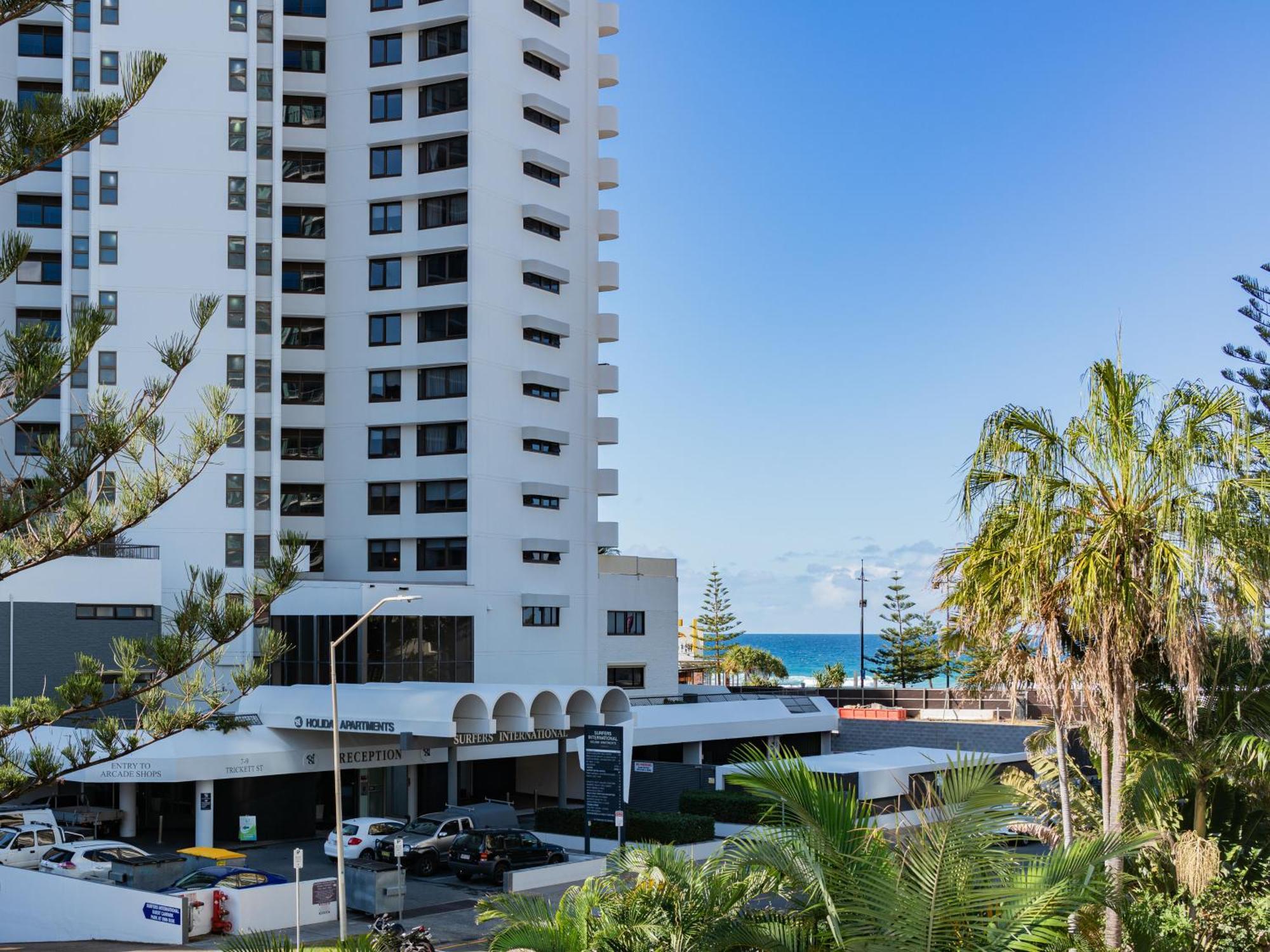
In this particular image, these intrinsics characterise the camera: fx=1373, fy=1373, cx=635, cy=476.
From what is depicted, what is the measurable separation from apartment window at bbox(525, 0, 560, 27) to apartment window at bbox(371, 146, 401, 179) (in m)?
8.08

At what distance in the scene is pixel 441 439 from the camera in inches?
2079

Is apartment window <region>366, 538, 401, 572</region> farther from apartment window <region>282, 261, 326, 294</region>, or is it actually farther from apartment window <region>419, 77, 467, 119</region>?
apartment window <region>419, 77, 467, 119</region>

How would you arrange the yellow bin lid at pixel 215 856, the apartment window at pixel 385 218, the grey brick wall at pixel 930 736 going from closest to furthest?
1. the yellow bin lid at pixel 215 856
2. the grey brick wall at pixel 930 736
3. the apartment window at pixel 385 218

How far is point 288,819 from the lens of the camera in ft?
145

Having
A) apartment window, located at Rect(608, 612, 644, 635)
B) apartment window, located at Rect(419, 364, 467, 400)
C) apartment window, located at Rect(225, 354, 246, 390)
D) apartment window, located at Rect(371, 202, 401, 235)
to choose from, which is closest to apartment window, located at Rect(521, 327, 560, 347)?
apartment window, located at Rect(419, 364, 467, 400)

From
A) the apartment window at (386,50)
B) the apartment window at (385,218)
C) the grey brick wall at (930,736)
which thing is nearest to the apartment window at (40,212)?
the apartment window at (385,218)

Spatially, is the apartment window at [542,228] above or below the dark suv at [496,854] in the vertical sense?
above

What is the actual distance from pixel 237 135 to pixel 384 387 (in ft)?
35.4

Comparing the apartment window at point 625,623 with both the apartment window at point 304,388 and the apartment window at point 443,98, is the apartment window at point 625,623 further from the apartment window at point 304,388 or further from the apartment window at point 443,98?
the apartment window at point 443,98

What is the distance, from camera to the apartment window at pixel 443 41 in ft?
176

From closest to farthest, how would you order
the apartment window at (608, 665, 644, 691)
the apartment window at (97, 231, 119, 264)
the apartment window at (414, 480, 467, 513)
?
1. the apartment window at (97, 231, 119, 264)
2. the apartment window at (414, 480, 467, 513)
3. the apartment window at (608, 665, 644, 691)

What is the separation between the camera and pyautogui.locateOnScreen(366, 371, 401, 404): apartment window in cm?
5359

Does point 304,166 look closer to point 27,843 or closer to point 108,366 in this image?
point 108,366

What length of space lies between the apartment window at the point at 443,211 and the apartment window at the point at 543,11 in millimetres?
9052
